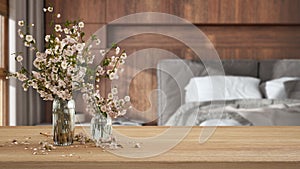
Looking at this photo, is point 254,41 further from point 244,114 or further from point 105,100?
point 105,100

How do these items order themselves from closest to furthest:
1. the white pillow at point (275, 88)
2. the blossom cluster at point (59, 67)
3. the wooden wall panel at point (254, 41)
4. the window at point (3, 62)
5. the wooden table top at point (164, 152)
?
the wooden table top at point (164, 152) < the blossom cluster at point (59, 67) < the window at point (3, 62) < the white pillow at point (275, 88) < the wooden wall panel at point (254, 41)

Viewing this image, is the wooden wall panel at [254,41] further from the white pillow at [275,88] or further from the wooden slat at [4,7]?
the wooden slat at [4,7]

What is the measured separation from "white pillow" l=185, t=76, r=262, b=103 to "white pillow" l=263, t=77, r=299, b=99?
8 centimetres

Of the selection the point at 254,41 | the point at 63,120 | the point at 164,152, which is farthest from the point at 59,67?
the point at 254,41

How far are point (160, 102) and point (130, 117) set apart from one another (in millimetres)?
336

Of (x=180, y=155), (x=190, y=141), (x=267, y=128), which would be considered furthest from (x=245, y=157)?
(x=267, y=128)

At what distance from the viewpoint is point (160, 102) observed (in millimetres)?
4820

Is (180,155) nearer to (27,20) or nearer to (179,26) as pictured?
(27,20)

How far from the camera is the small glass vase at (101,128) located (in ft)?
5.48

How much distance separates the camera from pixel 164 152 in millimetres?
1499

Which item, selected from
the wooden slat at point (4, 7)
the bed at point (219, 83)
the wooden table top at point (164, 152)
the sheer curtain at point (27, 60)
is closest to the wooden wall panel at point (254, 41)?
the bed at point (219, 83)

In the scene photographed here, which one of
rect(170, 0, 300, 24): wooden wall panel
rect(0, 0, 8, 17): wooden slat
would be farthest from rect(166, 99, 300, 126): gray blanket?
rect(0, 0, 8, 17): wooden slat

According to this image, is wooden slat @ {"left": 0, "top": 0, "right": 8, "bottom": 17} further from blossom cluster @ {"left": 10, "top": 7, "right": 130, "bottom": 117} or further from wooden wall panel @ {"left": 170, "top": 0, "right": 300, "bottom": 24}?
blossom cluster @ {"left": 10, "top": 7, "right": 130, "bottom": 117}

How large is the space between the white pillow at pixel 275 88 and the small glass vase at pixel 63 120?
3.20 m
